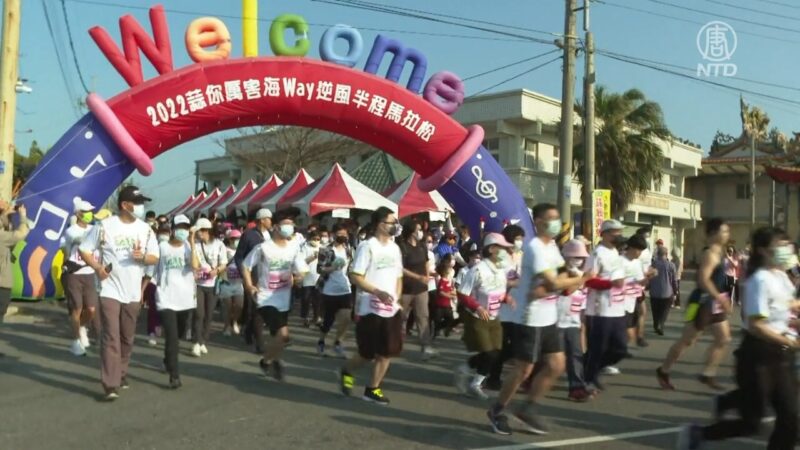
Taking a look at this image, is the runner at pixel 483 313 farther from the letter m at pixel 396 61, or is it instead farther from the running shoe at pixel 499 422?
the letter m at pixel 396 61

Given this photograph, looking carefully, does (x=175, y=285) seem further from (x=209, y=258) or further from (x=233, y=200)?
(x=233, y=200)

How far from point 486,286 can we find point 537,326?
66.6 inches

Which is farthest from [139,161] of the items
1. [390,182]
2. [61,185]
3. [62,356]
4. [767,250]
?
[390,182]

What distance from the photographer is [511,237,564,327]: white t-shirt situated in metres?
5.90

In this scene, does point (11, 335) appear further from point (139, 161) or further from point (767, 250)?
point (767, 250)

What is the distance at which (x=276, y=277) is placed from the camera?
7828 millimetres

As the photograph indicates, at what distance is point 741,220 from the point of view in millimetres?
39062

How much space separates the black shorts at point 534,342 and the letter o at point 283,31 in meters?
8.66

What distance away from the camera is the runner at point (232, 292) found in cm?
1134

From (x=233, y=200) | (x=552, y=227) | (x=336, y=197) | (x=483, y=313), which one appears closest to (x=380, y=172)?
(x=233, y=200)

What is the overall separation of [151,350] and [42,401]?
3118mm

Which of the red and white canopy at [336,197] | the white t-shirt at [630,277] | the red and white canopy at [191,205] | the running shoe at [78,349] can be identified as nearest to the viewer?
the white t-shirt at [630,277]

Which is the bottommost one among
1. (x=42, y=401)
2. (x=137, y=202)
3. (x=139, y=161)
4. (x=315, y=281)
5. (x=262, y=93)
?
(x=42, y=401)

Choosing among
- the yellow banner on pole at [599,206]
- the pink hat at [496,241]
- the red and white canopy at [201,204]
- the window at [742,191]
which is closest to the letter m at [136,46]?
the pink hat at [496,241]
